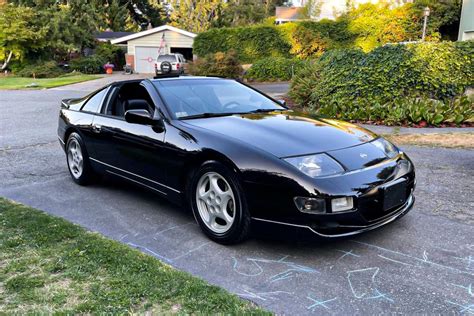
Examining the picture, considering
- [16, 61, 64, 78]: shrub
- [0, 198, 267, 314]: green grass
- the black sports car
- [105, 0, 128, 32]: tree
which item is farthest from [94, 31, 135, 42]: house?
[0, 198, 267, 314]: green grass

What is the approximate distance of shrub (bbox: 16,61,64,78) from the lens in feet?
103

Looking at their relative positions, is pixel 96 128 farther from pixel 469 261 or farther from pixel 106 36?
pixel 106 36

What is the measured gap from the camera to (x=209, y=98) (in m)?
4.57

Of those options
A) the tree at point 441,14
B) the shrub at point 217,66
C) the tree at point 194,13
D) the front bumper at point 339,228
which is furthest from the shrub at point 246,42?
the front bumper at point 339,228

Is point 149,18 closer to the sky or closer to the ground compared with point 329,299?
closer to the sky

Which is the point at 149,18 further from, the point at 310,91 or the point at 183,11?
the point at 310,91

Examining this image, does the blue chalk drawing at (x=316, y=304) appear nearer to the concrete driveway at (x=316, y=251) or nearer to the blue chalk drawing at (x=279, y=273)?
→ the concrete driveway at (x=316, y=251)

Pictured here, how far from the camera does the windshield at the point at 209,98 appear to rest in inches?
169

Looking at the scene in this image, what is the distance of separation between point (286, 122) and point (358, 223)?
126cm

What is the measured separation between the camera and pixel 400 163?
3.69m

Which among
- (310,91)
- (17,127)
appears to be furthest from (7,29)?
(310,91)


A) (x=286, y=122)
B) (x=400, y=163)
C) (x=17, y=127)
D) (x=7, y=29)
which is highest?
(x=7, y=29)

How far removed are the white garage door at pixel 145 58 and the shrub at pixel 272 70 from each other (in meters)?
12.8

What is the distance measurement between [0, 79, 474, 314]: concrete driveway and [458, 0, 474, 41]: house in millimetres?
16708
